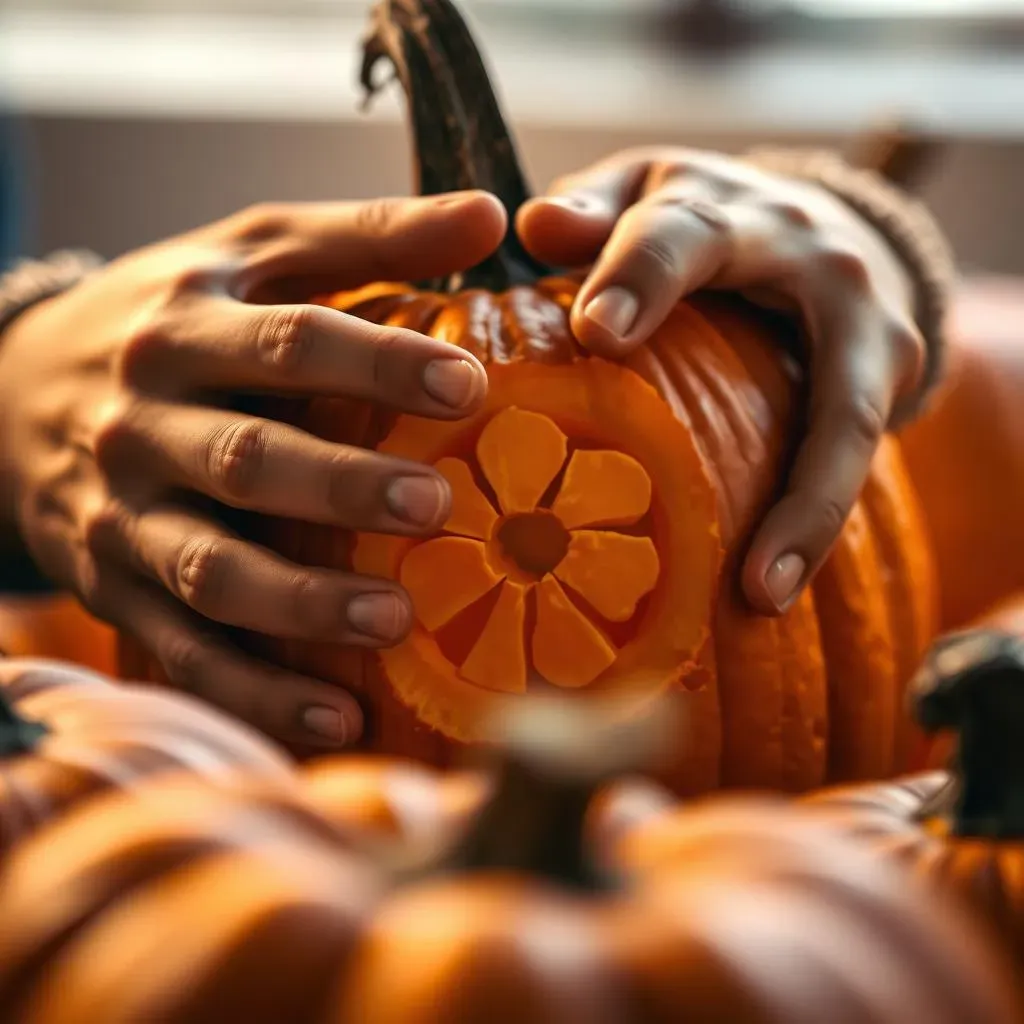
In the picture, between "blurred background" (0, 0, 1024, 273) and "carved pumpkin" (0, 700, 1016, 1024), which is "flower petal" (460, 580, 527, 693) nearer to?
"carved pumpkin" (0, 700, 1016, 1024)

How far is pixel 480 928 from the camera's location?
0.34m

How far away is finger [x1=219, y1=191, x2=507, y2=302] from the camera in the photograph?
0.68 m

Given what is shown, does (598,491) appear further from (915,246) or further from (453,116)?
(915,246)

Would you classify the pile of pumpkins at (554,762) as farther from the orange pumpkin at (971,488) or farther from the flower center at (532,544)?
the orange pumpkin at (971,488)

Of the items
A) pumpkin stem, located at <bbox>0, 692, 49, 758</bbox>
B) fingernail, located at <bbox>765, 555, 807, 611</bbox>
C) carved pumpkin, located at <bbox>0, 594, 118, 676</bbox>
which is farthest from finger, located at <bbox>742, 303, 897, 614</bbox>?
carved pumpkin, located at <bbox>0, 594, 118, 676</bbox>

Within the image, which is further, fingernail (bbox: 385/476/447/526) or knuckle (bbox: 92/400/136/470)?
knuckle (bbox: 92/400/136/470)

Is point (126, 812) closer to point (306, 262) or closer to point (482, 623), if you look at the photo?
point (482, 623)

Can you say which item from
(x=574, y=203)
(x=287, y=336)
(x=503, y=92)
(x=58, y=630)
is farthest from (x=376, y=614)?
(x=503, y=92)

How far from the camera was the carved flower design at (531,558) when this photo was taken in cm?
65

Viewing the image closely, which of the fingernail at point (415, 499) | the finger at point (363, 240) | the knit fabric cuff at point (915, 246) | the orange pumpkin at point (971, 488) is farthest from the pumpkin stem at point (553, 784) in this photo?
the orange pumpkin at point (971, 488)

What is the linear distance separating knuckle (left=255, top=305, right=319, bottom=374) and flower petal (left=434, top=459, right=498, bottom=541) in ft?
0.26

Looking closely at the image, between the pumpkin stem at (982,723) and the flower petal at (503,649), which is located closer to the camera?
the pumpkin stem at (982,723)

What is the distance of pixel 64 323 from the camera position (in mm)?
875

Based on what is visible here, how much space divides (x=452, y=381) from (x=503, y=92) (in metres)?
1.61
